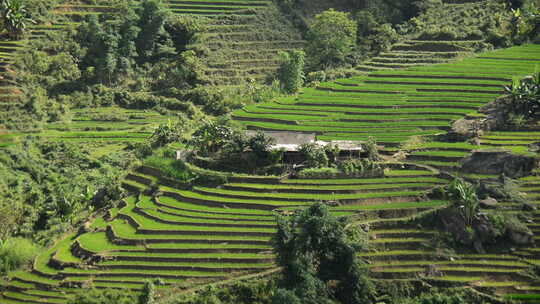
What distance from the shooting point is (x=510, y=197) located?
154 feet

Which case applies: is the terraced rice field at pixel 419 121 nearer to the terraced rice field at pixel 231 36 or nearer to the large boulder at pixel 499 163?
the large boulder at pixel 499 163

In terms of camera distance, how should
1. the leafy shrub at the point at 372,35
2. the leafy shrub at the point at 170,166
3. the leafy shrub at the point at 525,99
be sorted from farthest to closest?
1. the leafy shrub at the point at 372,35
2. the leafy shrub at the point at 525,99
3. the leafy shrub at the point at 170,166

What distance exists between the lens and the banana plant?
6888cm

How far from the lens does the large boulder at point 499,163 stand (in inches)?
1945

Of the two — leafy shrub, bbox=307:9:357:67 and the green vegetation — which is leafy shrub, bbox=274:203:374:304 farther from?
leafy shrub, bbox=307:9:357:67

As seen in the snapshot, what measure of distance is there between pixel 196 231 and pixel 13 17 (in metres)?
28.6

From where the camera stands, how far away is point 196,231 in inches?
1903

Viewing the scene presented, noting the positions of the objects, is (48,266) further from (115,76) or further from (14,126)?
(115,76)

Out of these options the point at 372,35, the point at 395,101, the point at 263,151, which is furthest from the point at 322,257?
the point at 372,35

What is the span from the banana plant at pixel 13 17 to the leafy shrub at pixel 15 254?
2356 centimetres

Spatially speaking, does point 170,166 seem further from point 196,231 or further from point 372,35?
point 372,35

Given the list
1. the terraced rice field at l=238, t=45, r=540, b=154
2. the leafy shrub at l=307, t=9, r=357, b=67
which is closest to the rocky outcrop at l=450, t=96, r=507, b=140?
the terraced rice field at l=238, t=45, r=540, b=154

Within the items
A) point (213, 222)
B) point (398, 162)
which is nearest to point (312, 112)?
point (398, 162)

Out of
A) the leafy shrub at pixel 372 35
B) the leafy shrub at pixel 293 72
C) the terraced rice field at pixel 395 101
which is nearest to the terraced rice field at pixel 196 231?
the terraced rice field at pixel 395 101
